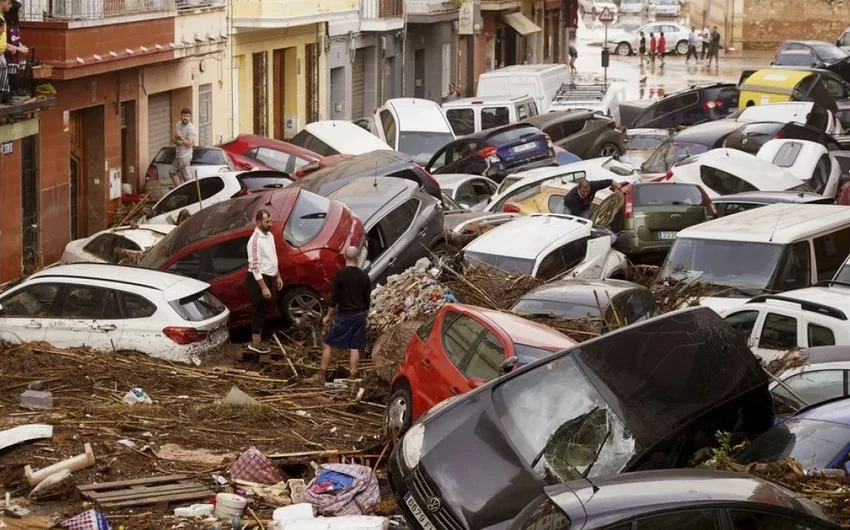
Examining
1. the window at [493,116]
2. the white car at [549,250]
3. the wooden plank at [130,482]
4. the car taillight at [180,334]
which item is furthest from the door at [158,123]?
the wooden plank at [130,482]

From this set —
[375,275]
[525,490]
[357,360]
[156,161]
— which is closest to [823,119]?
[156,161]

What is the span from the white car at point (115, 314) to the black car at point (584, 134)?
17.4 metres

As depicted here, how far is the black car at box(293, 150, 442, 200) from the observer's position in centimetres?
2295

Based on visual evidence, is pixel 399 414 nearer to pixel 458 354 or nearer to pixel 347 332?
pixel 458 354

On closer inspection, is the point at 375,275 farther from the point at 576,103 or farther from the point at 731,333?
the point at 576,103

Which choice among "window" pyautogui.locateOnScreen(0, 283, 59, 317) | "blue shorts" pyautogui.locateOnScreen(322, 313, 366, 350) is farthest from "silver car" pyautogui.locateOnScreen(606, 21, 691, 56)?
"blue shorts" pyautogui.locateOnScreen(322, 313, 366, 350)

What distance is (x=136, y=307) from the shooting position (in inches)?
657

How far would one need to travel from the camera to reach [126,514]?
1161 centimetres

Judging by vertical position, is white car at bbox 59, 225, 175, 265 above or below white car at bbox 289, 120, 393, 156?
below

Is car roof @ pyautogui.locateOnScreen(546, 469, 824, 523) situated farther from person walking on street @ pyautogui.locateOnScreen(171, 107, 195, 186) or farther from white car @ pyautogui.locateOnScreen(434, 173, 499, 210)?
person walking on street @ pyautogui.locateOnScreen(171, 107, 195, 186)

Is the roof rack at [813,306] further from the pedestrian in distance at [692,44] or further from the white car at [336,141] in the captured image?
the pedestrian in distance at [692,44]

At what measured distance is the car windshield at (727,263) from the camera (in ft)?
60.1

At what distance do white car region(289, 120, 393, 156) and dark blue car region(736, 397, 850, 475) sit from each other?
66.5ft

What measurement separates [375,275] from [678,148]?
12363 mm
